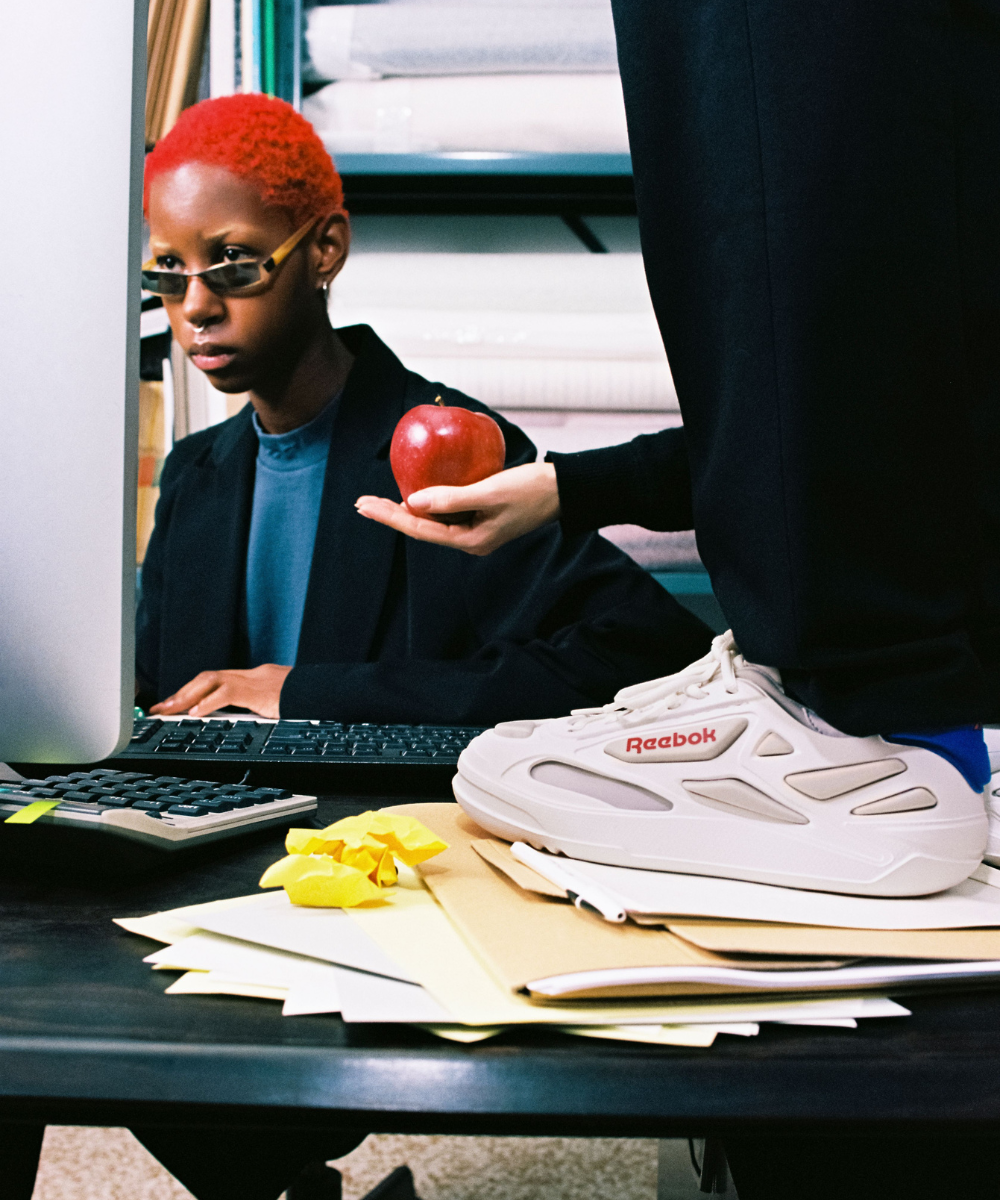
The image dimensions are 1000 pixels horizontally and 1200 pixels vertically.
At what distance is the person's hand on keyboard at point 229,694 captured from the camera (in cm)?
103

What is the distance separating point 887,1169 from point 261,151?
133cm

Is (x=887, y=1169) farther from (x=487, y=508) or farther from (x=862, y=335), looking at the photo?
(x=487, y=508)

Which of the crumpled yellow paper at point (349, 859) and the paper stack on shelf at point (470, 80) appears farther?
the paper stack on shelf at point (470, 80)

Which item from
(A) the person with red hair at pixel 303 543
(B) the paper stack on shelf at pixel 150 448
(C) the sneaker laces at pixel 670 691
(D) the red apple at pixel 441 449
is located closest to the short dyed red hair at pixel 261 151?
(A) the person with red hair at pixel 303 543

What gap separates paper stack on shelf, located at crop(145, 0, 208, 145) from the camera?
1.60 metres

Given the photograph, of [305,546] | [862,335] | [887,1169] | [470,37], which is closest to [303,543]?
[305,546]

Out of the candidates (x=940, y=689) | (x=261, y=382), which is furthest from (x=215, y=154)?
(x=940, y=689)

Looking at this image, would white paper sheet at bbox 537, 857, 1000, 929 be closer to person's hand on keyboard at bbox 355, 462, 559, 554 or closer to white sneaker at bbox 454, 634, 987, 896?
white sneaker at bbox 454, 634, 987, 896

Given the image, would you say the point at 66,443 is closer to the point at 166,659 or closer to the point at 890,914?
the point at 890,914

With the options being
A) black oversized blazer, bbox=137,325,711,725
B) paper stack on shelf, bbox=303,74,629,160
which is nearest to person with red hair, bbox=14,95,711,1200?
black oversized blazer, bbox=137,325,711,725

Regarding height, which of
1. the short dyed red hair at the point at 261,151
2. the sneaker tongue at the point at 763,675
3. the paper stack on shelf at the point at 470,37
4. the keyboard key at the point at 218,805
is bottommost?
the keyboard key at the point at 218,805

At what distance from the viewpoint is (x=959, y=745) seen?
0.41 meters

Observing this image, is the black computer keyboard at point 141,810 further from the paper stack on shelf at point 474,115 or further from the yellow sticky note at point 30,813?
the paper stack on shelf at point 474,115

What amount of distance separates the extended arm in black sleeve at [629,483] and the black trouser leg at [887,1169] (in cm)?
40
